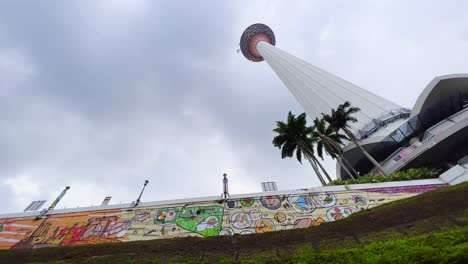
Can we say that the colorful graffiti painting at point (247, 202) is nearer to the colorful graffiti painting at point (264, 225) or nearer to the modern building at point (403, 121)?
the colorful graffiti painting at point (264, 225)

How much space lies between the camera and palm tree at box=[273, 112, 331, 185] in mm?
29250

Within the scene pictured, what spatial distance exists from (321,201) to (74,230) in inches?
643

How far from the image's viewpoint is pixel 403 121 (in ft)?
101

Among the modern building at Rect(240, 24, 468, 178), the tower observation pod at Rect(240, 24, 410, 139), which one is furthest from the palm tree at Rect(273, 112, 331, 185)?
the tower observation pod at Rect(240, 24, 410, 139)

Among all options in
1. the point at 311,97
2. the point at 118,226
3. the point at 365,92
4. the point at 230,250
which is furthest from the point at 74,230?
the point at 365,92

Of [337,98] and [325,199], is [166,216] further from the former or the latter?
[337,98]

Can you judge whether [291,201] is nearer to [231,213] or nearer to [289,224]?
[289,224]

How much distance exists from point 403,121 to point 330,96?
12652 millimetres

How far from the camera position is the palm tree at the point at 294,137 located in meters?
29.2

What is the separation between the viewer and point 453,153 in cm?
2356

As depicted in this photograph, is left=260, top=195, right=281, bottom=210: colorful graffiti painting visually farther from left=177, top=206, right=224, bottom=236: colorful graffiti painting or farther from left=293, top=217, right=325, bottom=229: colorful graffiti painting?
left=177, top=206, right=224, bottom=236: colorful graffiti painting

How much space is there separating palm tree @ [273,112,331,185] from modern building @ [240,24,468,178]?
5.89 metres

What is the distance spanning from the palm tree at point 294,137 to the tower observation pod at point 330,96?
947cm

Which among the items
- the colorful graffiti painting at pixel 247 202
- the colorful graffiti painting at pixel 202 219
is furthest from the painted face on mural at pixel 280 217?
the colorful graffiti painting at pixel 202 219
